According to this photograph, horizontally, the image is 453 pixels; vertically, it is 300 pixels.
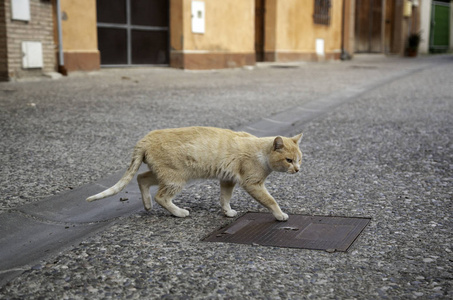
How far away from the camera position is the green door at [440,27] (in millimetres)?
31156

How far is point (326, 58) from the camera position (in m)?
19.4

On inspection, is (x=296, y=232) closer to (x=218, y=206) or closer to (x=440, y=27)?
(x=218, y=206)

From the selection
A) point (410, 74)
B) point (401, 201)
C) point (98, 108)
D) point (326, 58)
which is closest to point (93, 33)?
point (98, 108)

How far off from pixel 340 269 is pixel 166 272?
0.71 metres

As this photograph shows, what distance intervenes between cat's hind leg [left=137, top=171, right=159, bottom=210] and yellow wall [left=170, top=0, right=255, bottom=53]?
9.83m

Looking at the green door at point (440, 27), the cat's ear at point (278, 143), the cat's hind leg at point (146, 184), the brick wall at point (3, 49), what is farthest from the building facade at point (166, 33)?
the green door at point (440, 27)

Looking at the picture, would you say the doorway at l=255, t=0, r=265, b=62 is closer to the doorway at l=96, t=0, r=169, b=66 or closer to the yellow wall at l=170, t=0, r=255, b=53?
the yellow wall at l=170, t=0, r=255, b=53

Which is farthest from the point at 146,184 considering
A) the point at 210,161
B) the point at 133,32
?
the point at 133,32

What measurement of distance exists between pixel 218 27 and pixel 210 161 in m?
11.2

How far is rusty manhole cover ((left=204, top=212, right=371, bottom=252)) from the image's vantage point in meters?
2.51

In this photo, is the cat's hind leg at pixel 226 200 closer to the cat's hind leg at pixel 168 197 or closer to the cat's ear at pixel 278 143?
the cat's hind leg at pixel 168 197

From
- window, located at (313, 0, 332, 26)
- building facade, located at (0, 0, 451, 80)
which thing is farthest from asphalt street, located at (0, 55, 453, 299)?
window, located at (313, 0, 332, 26)

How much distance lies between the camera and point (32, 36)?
374 inches

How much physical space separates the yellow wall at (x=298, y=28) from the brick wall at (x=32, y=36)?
26.9ft
